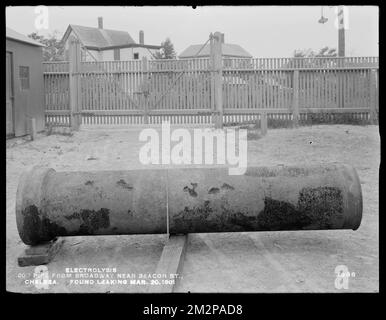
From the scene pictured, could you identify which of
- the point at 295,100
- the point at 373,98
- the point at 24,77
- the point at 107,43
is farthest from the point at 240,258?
the point at 107,43

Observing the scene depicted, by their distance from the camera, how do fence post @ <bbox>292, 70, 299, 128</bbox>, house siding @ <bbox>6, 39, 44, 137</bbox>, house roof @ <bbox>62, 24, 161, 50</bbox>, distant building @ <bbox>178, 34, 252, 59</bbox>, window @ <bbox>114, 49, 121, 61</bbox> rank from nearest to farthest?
house siding @ <bbox>6, 39, 44, 137</bbox>
fence post @ <bbox>292, 70, 299, 128</bbox>
distant building @ <bbox>178, 34, 252, 59</bbox>
house roof @ <bbox>62, 24, 161, 50</bbox>
window @ <bbox>114, 49, 121, 61</bbox>

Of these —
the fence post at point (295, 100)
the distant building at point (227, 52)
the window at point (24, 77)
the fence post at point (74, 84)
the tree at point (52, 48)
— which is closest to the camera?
the window at point (24, 77)

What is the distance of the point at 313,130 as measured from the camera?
11.4m

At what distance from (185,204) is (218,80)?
9031mm

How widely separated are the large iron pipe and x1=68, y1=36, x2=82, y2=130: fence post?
29.9ft

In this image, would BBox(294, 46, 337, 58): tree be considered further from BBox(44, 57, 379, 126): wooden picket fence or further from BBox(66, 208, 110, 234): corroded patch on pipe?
BBox(66, 208, 110, 234): corroded patch on pipe

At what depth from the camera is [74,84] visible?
13156 mm

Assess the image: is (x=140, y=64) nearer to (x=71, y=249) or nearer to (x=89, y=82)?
(x=89, y=82)

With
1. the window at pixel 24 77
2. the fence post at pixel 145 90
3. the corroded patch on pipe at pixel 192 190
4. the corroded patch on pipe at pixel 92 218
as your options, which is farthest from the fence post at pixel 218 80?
the corroded patch on pipe at pixel 92 218

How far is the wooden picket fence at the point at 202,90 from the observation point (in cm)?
1279

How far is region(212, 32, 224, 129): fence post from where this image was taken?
12625 mm

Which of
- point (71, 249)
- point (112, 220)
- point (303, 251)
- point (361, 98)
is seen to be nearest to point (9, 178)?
point (71, 249)

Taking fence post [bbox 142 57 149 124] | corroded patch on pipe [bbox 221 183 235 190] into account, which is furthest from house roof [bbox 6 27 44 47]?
corroded patch on pipe [bbox 221 183 235 190]

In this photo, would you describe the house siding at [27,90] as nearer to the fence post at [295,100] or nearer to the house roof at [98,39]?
the fence post at [295,100]
